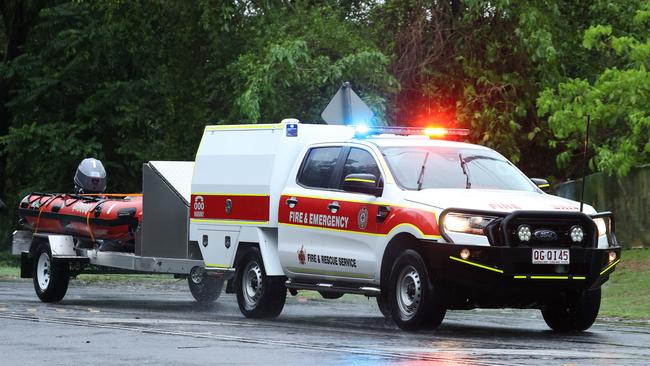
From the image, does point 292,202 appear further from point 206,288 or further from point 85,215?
point 206,288

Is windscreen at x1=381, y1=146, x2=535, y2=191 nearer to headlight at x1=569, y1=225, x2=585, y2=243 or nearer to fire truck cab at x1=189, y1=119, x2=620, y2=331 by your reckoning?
fire truck cab at x1=189, y1=119, x2=620, y2=331

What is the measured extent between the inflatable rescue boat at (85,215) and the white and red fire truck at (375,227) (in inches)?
12.6

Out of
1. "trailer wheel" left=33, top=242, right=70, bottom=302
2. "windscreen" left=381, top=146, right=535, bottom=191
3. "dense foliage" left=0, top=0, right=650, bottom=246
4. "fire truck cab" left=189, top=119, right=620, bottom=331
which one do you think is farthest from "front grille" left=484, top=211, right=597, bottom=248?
"dense foliage" left=0, top=0, right=650, bottom=246

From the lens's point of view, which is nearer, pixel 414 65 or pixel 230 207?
pixel 230 207

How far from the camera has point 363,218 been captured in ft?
49.7

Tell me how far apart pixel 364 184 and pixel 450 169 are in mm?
941

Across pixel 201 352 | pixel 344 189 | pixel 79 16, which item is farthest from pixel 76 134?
pixel 201 352

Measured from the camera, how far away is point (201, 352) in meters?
11.5

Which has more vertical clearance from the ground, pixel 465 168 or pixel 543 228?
pixel 465 168

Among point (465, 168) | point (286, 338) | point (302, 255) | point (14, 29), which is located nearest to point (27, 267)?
point (302, 255)

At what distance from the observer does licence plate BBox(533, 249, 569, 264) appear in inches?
550

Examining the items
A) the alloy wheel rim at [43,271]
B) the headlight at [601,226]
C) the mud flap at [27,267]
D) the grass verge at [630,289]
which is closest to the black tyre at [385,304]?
the headlight at [601,226]

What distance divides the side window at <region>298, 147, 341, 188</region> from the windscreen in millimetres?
746

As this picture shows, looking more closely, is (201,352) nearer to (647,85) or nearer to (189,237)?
(189,237)
